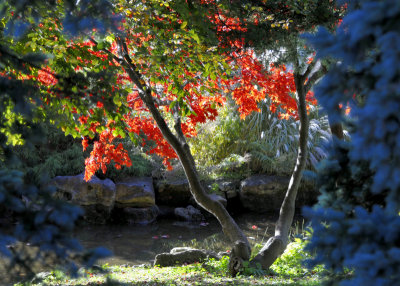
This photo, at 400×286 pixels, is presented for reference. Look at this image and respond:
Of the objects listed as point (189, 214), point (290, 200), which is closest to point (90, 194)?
point (189, 214)

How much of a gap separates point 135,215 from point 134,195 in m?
0.45

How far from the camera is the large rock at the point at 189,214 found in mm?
8742

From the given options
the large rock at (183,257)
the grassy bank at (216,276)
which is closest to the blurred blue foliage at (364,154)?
the grassy bank at (216,276)

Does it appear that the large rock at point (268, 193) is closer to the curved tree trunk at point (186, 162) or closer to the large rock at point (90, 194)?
the large rock at point (90, 194)

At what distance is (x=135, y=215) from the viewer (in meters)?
8.73

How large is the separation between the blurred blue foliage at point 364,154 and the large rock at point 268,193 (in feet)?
25.0

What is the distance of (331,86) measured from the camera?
1.12 meters

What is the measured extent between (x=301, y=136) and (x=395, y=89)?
3.95 metres

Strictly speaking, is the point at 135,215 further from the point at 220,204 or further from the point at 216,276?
the point at 216,276

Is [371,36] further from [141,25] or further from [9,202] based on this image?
[141,25]

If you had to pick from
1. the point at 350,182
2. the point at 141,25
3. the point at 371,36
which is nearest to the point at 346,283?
the point at 350,182

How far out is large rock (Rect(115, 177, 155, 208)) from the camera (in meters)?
8.76

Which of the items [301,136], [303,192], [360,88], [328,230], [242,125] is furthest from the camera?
[242,125]

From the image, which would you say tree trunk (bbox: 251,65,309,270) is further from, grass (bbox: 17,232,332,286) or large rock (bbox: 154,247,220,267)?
large rock (bbox: 154,247,220,267)
